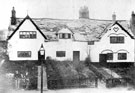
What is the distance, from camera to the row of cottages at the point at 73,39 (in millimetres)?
18109

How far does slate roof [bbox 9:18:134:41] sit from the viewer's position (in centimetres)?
1883

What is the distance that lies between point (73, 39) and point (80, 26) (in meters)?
0.91

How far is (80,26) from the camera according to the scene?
19188 millimetres

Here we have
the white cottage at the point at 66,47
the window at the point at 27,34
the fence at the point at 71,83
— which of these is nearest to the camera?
the fence at the point at 71,83

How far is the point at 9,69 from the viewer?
53.1 ft

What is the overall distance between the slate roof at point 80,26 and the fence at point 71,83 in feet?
11.0

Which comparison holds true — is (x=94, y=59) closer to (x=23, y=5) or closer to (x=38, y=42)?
(x=38, y=42)

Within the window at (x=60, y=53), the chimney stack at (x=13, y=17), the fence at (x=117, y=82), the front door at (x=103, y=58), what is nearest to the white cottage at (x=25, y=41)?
the chimney stack at (x=13, y=17)

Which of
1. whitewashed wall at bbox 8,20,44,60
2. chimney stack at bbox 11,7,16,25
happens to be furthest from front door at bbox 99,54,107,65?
chimney stack at bbox 11,7,16,25

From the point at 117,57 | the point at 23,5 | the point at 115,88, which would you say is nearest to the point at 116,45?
the point at 117,57

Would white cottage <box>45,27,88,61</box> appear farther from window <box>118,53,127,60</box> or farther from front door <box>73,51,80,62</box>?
window <box>118,53,127,60</box>

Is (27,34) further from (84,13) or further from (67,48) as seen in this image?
(84,13)

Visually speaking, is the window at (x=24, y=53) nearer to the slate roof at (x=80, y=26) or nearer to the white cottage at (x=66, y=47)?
the white cottage at (x=66, y=47)

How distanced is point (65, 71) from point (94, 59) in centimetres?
316
